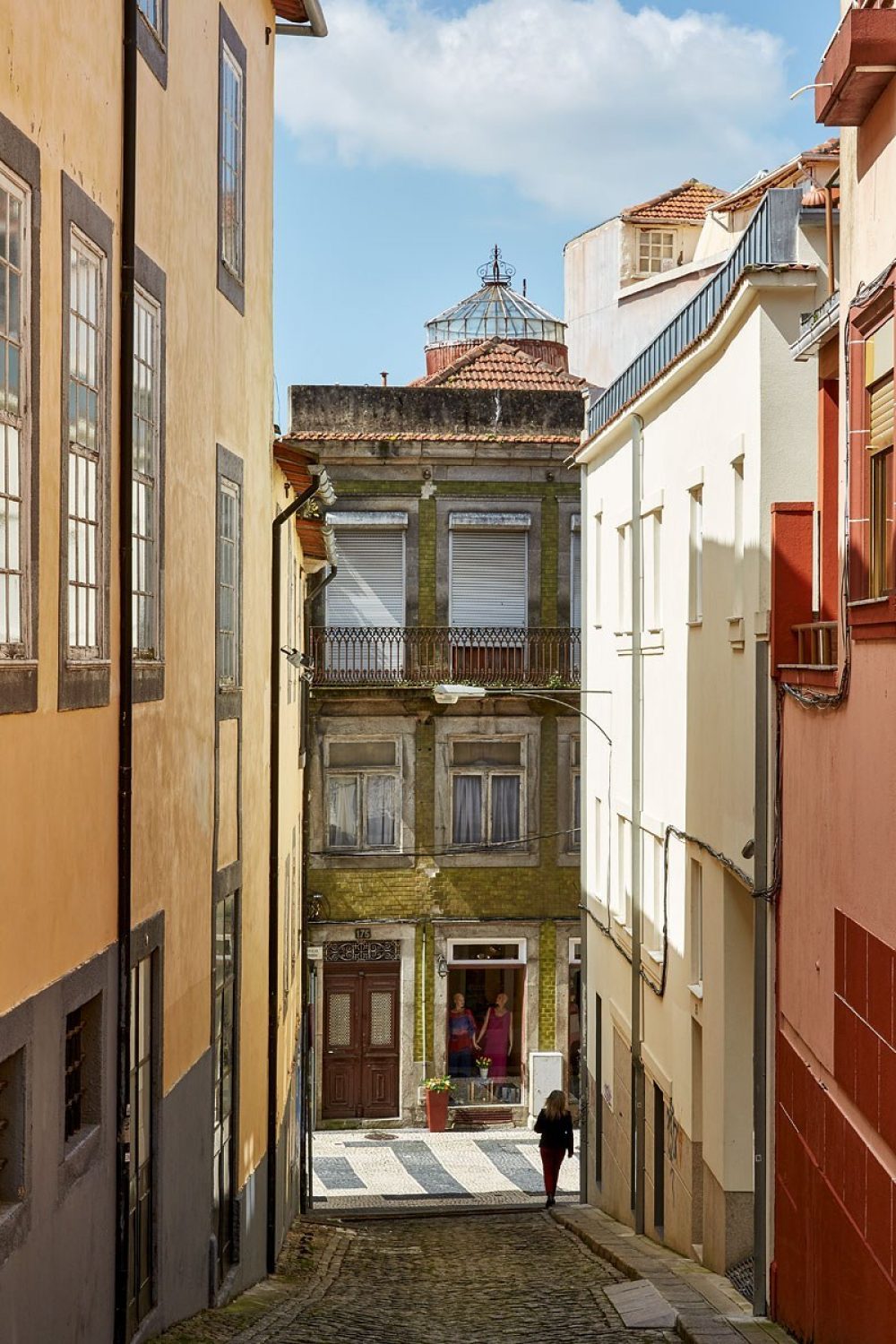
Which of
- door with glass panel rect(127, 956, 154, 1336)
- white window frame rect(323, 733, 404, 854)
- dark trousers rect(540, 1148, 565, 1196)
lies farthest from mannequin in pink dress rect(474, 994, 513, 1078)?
door with glass panel rect(127, 956, 154, 1336)

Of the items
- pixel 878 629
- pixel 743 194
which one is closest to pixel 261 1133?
pixel 878 629

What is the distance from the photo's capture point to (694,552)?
17828mm

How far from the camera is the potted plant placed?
31500mm

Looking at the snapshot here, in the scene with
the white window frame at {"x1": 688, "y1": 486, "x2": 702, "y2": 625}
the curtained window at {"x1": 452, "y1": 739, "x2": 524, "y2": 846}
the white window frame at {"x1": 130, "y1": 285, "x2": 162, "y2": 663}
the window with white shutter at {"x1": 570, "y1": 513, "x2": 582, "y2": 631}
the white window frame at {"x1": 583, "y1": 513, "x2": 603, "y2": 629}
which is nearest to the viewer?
the white window frame at {"x1": 130, "y1": 285, "x2": 162, "y2": 663}

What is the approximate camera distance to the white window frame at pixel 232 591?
13547 mm

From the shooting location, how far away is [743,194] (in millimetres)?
24625

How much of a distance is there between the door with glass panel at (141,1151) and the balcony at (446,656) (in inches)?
863

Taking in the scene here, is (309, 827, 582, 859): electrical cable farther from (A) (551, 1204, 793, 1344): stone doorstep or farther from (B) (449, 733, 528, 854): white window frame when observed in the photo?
(A) (551, 1204, 793, 1344): stone doorstep

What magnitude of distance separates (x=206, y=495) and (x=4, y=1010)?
6.22 m

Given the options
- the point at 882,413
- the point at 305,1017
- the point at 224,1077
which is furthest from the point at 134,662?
the point at 305,1017

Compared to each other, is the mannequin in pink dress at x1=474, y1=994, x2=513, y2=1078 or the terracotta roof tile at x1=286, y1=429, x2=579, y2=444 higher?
the terracotta roof tile at x1=286, y1=429, x2=579, y2=444

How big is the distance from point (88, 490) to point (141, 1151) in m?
3.84

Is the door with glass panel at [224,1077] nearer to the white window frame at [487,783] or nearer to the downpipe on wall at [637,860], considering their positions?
the downpipe on wall at [637,860]

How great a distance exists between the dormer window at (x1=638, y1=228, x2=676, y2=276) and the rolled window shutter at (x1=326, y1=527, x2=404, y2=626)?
11988 millimetres
